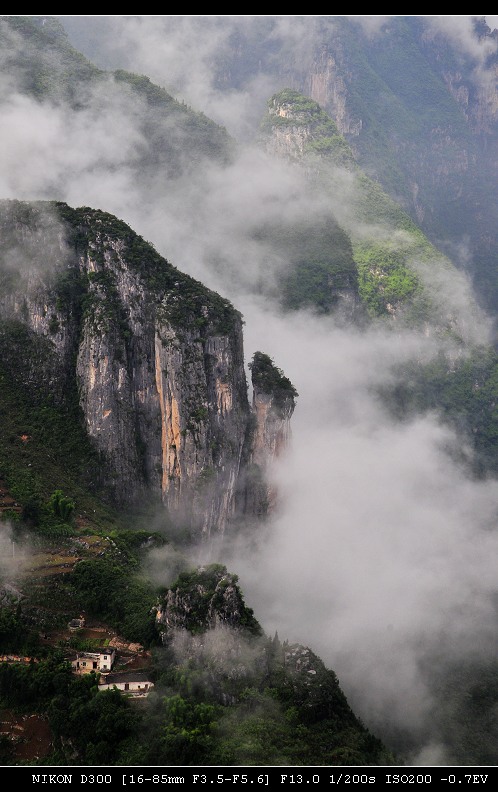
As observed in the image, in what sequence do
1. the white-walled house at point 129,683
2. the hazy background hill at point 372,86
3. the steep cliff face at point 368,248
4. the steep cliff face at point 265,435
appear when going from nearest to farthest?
1. the white-walled house at point 129,683
2. the steep cliff face at point 265,435
3. the steep cliff face at point 368,248
4. the hazy background hill at point 372,86

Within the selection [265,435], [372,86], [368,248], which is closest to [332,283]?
[368,248]

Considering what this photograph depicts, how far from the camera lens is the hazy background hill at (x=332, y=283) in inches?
2395

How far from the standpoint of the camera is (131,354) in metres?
63.6

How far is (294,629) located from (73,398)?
1782cm

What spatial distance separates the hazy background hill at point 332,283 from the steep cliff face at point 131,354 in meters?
5.48

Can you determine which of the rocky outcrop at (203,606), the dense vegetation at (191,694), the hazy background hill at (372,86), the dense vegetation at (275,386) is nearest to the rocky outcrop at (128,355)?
the dense vegetation at (275,386)

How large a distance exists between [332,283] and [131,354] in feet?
117

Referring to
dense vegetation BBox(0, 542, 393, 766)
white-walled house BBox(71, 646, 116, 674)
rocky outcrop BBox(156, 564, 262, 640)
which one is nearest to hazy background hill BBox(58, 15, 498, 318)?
rocky outcrop BBox(156, 564, 262, 640)

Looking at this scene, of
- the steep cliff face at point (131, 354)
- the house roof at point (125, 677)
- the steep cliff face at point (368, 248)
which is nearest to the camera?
the house roof at point (125, 677)

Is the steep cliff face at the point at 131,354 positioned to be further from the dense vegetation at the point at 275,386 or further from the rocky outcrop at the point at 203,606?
the rocky outcrop at the point at 203,606

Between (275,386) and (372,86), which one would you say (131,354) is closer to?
(275,386)

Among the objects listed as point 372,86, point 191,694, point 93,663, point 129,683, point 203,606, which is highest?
point 372,86

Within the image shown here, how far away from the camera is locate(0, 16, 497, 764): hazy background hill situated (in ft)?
200

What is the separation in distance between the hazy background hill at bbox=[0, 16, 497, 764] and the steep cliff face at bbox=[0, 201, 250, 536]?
5.48 metres
